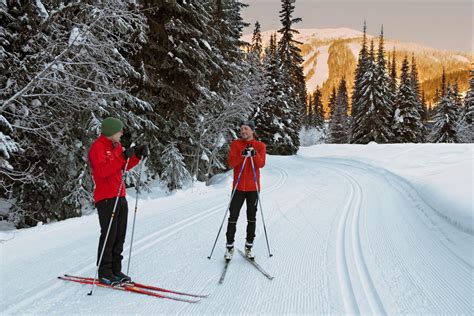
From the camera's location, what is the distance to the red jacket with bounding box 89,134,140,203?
12.8 feet

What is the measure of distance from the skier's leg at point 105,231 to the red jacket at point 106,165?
0.09 metres

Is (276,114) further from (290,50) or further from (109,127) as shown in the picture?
(109,127)

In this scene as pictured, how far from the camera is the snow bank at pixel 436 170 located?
23.0 ft

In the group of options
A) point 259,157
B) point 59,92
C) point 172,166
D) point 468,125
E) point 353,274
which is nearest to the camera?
point 353,274

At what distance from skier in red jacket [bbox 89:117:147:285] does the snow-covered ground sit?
1.23 feet

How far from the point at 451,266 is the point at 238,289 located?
340 centimetres

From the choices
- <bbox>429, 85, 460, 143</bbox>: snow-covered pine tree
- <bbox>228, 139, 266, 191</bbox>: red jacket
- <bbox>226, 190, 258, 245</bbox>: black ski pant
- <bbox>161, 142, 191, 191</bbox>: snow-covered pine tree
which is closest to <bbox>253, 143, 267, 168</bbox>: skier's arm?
<bbox>228, 139, 266, 191</bbox>: red jacket

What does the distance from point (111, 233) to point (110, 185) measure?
25.2 inches

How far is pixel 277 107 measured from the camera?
34844 mm

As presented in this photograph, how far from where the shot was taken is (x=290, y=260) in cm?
518

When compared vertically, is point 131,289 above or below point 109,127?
below

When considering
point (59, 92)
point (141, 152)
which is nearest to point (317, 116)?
point (59, 92)

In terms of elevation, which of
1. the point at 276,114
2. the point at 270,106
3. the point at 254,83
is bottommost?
the point at 276,114

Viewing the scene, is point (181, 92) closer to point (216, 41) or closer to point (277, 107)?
point (216, 41)
